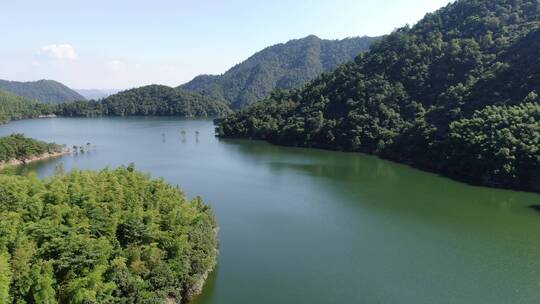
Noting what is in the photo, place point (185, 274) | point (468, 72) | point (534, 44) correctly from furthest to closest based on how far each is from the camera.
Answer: point (468, 72) < point (534, 44) < point (185, 274)

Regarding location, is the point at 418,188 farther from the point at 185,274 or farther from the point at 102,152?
the point at 102,152

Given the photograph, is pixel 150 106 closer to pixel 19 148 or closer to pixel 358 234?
pixel 19 148

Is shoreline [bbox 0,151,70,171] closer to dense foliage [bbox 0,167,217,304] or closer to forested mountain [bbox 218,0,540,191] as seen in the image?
forested mountain [bbox 218,0,540,191]

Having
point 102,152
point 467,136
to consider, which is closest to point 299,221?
point 467,136

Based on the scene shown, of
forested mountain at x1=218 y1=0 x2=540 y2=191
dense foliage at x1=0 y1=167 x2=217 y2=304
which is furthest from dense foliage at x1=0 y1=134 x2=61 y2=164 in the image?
dense foliage at x1=0 y1=167 x2=217 y2=304

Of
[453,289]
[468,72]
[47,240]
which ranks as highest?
[468,72]

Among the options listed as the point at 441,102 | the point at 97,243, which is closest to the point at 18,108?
the point at 441,102
